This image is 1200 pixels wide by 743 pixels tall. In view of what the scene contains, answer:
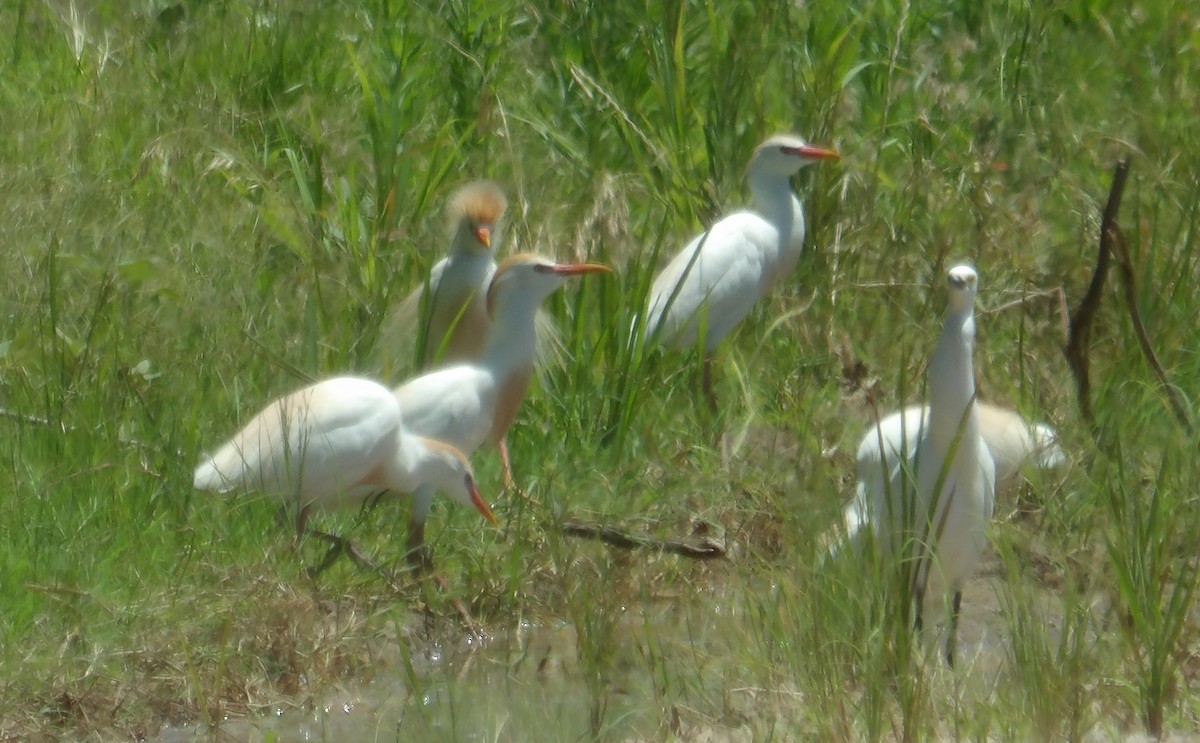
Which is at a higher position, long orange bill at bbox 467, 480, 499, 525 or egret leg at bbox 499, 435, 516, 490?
egret leg at bbox 499, 435, 516, 490

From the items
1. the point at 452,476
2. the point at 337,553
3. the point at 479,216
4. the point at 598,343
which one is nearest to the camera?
the point at 337,553

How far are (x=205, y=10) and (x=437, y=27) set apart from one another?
102 centimetres

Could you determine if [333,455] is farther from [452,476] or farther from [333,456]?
[452,476]

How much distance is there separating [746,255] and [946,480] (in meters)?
2.30

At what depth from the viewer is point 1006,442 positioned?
14.1 feet

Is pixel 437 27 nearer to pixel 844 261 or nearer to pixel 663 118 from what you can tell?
pixel 663 118

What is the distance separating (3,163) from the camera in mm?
6051

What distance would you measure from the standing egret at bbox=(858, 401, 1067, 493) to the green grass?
9 cm

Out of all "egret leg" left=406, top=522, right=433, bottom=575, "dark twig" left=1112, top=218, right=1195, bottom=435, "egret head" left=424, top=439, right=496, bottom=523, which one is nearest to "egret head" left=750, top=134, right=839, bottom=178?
"dark twig" left=1112, top=218, right=1195, bottom=435

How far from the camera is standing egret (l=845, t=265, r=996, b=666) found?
3.47 metres

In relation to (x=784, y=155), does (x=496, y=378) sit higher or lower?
lower

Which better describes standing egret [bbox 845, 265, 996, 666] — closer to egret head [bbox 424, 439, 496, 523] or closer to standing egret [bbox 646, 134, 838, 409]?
egret head [bbox 424, 439, 496, 523]

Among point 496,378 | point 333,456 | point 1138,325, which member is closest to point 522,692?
point 333,456

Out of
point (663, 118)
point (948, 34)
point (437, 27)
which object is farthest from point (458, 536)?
point (948, 34)
